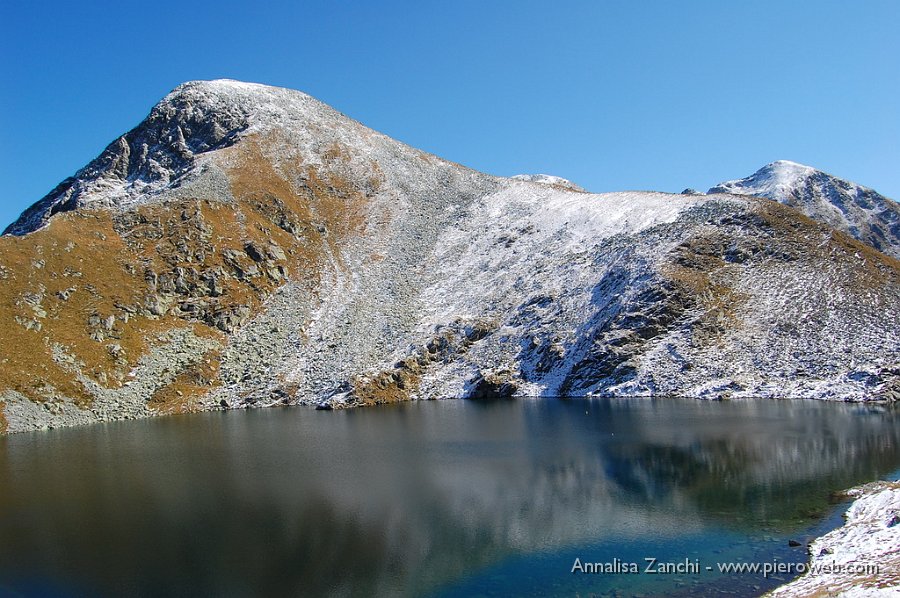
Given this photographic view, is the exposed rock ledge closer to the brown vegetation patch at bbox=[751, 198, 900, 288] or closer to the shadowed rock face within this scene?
the shadowed rock face

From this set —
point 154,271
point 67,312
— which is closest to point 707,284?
point 154,271

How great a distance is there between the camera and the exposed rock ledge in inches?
639

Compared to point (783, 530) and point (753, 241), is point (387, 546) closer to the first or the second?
point (783, 530)

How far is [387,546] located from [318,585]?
394 centimetres

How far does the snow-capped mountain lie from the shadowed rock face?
89.5m

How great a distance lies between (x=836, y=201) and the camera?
159875 millimetres

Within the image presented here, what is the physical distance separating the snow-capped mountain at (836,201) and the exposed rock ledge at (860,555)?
143 m

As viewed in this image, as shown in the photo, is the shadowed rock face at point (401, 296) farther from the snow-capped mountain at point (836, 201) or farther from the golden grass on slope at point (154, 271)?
the snow-capped mountain at point (836, 201)

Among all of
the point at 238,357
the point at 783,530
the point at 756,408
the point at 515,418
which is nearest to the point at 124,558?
the point at 783,530

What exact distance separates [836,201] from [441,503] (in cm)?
17205

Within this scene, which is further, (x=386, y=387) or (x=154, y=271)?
(x=154, y=271)

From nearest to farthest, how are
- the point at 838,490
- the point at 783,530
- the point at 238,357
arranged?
the point at 783,530, the point at 838,490, the point at 238,357

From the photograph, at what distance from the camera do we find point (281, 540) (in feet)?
81.5

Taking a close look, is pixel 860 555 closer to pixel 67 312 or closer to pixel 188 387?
pixel 188 387
